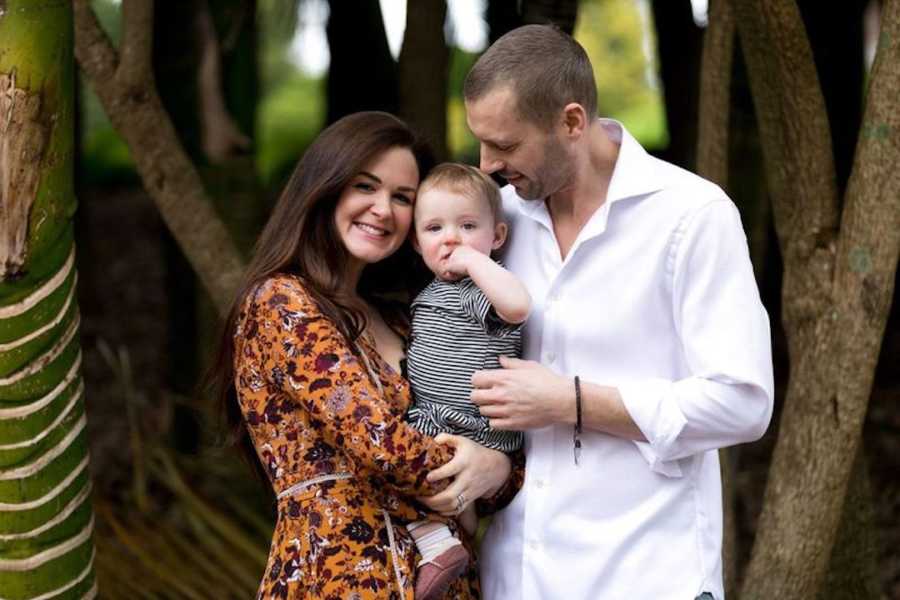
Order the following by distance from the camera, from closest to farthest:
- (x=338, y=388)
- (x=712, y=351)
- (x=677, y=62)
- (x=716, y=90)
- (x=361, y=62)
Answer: (x=712, y=351), (x=338, y=388), (x=716, y=90), (x=361, y=62), (x=677, y=62)

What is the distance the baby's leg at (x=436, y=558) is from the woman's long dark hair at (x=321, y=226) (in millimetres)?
460

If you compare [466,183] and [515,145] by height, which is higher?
[515,145]

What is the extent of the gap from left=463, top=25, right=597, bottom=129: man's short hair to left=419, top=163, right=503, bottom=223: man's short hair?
0.20 meters

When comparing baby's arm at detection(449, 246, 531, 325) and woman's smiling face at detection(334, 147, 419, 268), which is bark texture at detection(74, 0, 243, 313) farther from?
baby's arm at detection(449, 246, 531, 325)

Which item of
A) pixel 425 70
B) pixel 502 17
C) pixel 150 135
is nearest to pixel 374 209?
pixel 150 135

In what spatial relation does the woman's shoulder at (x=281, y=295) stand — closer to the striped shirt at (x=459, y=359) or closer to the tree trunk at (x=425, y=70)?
the striped shirt at (x=459, y=359)

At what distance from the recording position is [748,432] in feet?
8.52

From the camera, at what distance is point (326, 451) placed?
2.75m

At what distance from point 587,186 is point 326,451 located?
2.71 ft

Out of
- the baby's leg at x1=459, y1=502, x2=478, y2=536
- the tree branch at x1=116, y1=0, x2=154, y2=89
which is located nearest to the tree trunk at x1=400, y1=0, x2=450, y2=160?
the tree branch at x1=116, y1=0, x2=154, y2=89

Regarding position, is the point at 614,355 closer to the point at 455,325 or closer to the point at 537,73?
the point at 455,325

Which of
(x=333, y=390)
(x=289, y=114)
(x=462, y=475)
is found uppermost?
(x=333, y=390)

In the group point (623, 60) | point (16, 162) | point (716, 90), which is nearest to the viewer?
point (16, 162)

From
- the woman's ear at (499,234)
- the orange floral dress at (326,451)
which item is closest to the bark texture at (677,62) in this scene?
the woman's ear at (499,234)
